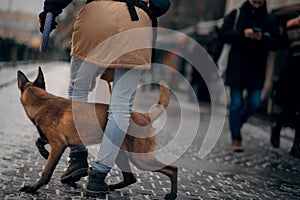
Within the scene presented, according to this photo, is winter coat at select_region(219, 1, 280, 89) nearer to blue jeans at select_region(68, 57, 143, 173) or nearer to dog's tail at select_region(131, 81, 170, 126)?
dog's tail at select_region(131, 81, 170, 126)

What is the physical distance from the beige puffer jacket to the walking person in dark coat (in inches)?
152

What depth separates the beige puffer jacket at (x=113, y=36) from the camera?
4.09 m

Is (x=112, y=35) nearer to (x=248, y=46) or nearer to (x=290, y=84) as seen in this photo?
(x=248, y=46)

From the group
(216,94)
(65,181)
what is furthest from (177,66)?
(65,181)

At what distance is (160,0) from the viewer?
165 inches

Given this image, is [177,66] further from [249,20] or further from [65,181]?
[65,181]

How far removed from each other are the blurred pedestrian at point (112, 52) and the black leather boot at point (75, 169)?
274 mm

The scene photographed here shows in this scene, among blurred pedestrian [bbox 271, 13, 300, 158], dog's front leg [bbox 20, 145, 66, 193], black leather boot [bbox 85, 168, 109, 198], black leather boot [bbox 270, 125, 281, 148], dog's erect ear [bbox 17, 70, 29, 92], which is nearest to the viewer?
dog's front leg [bbox 20, 145, 66, 193]

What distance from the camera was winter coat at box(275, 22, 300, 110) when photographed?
818cm

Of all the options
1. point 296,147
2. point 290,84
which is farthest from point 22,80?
point 290,84

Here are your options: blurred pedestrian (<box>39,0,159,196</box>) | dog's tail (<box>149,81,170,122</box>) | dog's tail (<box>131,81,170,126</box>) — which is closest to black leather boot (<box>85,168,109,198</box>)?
blurred pedestrian (<box>39,0,159,196</box>)

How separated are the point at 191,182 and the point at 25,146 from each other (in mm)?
1967

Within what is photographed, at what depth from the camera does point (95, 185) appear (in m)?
4.17

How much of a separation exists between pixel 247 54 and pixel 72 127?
4.36 meters
